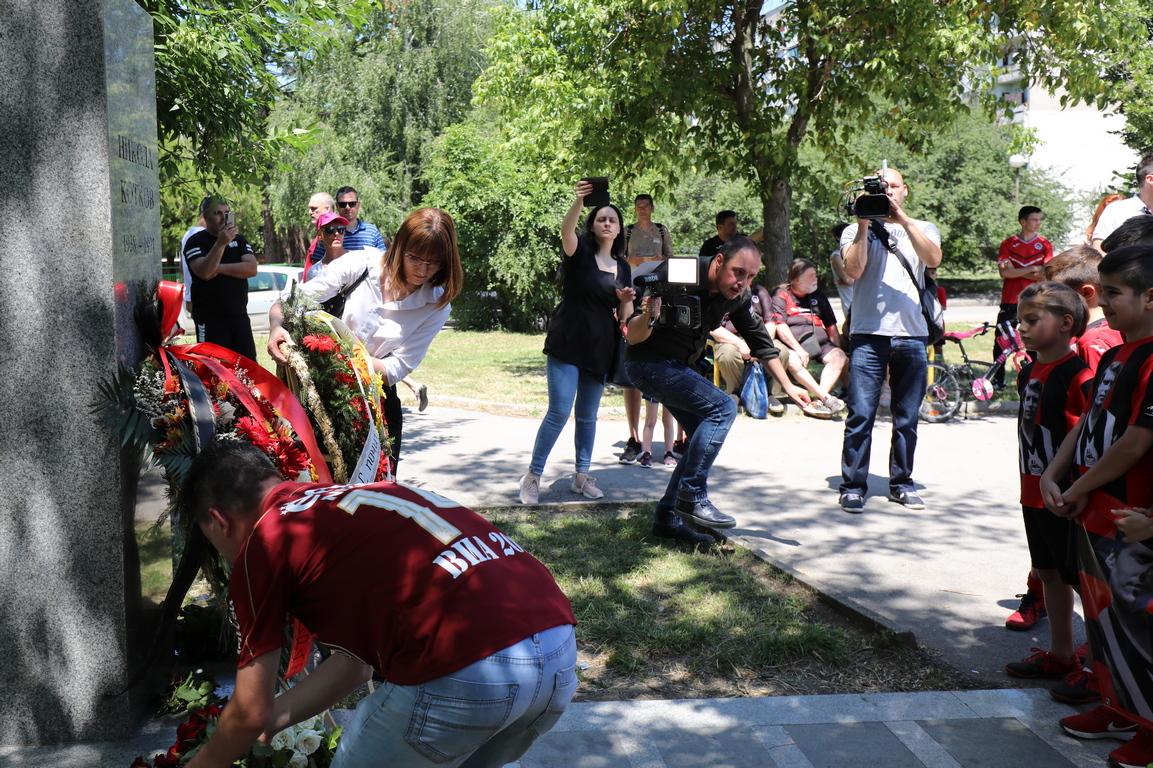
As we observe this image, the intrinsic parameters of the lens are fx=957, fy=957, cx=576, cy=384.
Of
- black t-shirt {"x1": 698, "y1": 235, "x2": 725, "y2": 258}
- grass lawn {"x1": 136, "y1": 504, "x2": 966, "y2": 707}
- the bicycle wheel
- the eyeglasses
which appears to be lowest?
grass lawn {"x1": 136, "y1": 504, "x2": 966, "y2": 707}

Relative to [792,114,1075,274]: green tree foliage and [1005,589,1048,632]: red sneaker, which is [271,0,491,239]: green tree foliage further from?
[1005,589,1048,632]: red sneaker

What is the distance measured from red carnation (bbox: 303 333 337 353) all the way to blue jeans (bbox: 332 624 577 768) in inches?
81.1

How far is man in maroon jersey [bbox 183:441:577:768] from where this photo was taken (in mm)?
2061

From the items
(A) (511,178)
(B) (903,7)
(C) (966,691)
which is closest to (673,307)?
(C) (966,691)

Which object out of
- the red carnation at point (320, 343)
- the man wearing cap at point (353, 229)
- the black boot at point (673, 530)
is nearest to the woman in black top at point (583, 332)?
the black boot at point (673, 530)

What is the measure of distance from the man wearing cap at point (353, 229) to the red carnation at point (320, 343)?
180 inches

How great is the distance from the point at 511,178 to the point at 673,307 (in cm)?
1638

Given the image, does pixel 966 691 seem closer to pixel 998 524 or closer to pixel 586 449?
pixel 998 524

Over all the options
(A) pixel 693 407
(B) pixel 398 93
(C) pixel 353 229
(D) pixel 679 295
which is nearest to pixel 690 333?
(D) pixel 679 295

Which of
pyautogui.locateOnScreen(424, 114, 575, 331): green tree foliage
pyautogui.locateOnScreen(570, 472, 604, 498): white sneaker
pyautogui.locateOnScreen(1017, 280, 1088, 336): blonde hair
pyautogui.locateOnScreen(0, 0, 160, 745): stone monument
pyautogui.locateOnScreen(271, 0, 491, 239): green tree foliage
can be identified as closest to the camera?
pyautogui.locateOnScreen(0, 0, 160, 745): stone monument

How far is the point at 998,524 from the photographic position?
21.1 feet

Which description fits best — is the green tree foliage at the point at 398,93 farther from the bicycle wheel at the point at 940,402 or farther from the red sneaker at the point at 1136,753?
the red sneaker at the point at 1136,753

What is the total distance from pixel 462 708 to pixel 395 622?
0.23 m

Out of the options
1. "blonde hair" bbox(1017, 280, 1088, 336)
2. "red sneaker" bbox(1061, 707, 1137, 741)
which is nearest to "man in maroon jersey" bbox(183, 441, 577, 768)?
"red sneaker" bbox(1061, 707, 1137, 741)
